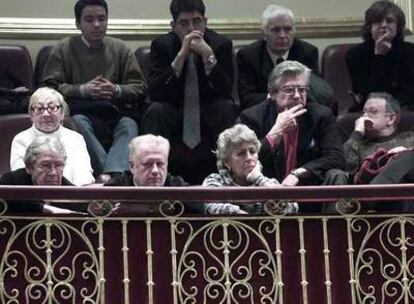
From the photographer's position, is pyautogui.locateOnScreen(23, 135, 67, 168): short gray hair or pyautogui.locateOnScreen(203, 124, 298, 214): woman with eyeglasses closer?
pyautogui.locateOnScreen(23, 135, 67, 168): short gray hair

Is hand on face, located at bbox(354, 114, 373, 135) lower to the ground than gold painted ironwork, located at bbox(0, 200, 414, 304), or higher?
higher

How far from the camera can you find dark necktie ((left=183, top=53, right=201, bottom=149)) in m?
6.48

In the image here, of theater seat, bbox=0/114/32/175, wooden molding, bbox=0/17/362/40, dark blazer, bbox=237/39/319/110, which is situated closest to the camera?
theater seat, bbox=0/114/32/175

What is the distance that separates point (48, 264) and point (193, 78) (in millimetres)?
1833

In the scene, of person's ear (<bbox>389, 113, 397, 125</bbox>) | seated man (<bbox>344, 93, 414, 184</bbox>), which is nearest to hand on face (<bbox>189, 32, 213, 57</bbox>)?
seated man (<bbox>344, 93, 414, 184</bbox>)

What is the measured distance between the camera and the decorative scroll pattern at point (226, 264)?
514 centimetres

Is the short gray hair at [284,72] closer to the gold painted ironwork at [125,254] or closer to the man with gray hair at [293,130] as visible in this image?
the man with gray hair at [293,130]

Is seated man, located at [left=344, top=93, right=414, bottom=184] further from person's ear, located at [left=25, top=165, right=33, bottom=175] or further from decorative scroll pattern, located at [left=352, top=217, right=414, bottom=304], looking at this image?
person's ear, located at [left=25, top=165, right=33, bottom=175]

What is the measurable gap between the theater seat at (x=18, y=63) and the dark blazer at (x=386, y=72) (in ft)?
5.75

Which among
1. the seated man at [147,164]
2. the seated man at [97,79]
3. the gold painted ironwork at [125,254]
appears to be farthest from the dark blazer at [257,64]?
the gold painted ironwork at [125,254]

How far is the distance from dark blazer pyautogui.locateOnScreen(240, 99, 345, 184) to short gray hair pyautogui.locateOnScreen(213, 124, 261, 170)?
338 millimetres

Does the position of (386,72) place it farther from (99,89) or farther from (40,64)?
(40,64)

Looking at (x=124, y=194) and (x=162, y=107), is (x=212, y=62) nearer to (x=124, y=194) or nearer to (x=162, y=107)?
(x=162, y=107)

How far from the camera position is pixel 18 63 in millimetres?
7250
